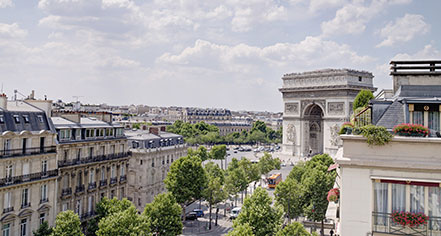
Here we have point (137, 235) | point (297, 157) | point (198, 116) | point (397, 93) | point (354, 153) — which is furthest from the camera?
point (198, 116)

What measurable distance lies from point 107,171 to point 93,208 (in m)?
3.24

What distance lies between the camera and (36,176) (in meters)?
22.1

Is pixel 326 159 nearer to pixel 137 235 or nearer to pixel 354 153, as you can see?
pixel 137 235

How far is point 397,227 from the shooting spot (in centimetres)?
812

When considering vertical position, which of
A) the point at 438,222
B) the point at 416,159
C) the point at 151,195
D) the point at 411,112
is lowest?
the point at 151,195

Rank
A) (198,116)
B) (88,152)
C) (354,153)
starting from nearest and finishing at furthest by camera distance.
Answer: (354,153) → (88,152) → (198,116)

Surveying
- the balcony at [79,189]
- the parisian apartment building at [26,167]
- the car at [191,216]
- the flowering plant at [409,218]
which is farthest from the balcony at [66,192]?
the flowering plant at [409,218]

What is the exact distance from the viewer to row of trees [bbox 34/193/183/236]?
19.9m

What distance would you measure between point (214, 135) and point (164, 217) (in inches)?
3124

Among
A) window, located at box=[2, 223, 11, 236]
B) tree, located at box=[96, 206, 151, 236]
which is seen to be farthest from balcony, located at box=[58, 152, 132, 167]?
tree, located at box=[96, 206, 151, 236]

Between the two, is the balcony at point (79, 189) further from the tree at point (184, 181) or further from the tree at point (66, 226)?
the tree at point (184, 181)

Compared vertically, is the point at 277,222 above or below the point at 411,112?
below

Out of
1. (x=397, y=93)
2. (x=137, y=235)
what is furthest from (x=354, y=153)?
(x=137, y=235)

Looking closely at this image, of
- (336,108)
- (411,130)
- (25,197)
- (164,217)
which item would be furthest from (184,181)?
(336,108)
